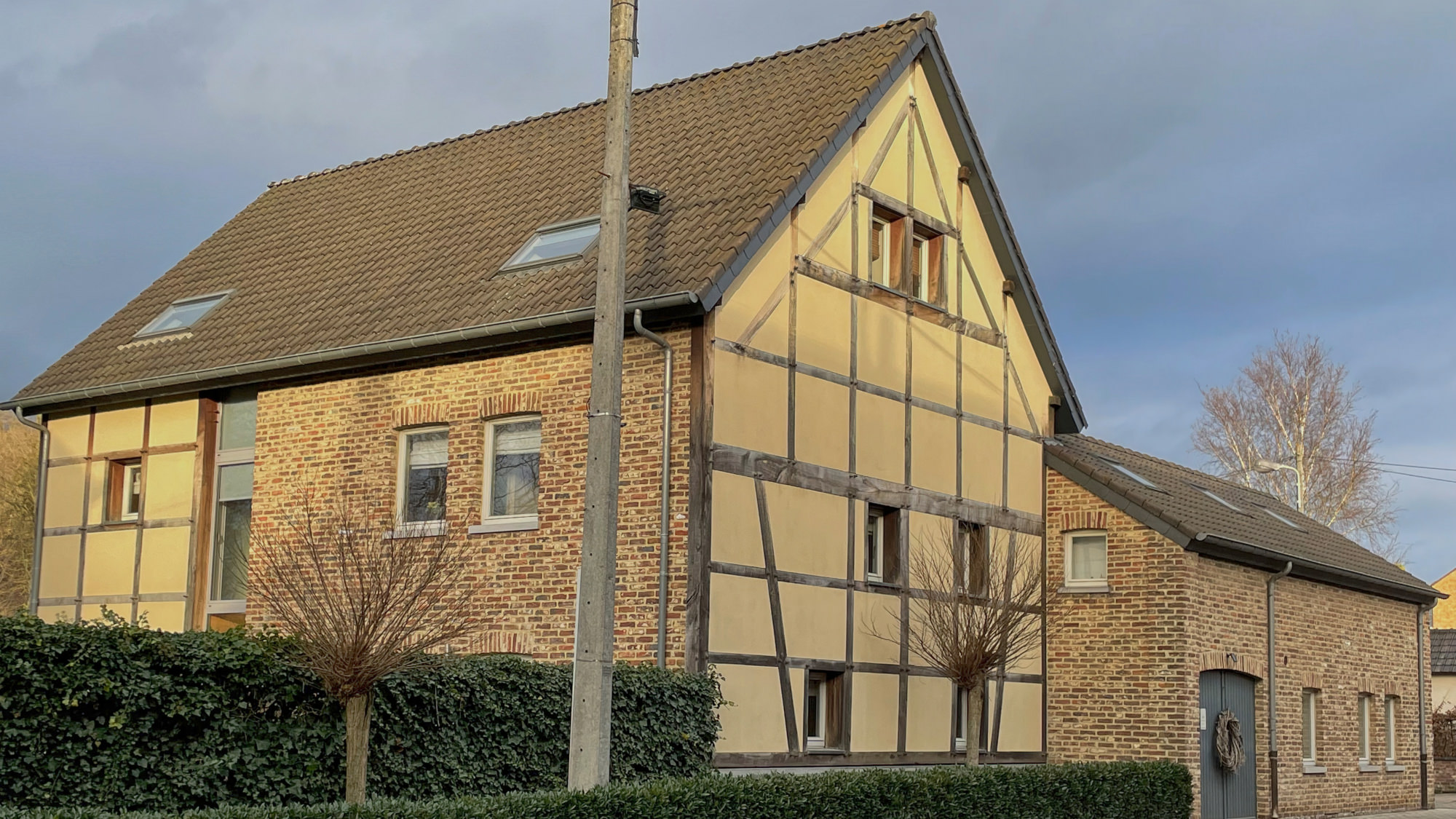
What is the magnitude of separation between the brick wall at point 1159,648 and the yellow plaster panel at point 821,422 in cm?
511

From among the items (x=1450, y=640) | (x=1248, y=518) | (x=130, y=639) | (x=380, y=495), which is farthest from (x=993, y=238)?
(x=1450, y=640)

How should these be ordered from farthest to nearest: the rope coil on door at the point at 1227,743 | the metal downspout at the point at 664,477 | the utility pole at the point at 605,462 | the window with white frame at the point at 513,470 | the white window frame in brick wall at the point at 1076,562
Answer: the white window frame in brick wall at the point at 1076,562 → the rope coil on door at the point at 1227,743 → the window with white frame at the point at 513,470 → the metal downspout at the point at 664,477 → the utility pole at the point at 605,462

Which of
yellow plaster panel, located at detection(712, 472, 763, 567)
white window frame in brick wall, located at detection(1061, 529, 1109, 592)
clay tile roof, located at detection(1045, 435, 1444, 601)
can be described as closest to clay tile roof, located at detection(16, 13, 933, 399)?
yellow plaster panel, located at detection(712, 472, 763, 567)

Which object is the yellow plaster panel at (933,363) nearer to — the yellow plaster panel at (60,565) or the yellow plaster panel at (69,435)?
the yellow plaster panel at (69,435)

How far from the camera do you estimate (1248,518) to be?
78.1 ft

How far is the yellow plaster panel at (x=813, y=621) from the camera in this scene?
1586cm

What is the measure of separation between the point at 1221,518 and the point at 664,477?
34.9 ft

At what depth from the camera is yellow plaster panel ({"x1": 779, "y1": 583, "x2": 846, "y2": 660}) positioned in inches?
624

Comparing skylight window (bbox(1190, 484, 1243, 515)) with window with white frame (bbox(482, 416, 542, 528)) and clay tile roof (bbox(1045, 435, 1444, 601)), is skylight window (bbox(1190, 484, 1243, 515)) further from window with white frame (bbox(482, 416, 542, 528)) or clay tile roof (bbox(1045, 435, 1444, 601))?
window with white frame (bbox(482, 416, 542, 528))

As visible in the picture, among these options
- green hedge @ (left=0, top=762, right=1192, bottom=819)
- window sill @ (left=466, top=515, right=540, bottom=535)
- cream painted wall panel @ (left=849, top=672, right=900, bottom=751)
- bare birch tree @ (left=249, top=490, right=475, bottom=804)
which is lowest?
green hedge @ (left=0, top=762, right=1192, bottom=819)

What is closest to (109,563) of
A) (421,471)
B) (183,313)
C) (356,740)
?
(183,313)

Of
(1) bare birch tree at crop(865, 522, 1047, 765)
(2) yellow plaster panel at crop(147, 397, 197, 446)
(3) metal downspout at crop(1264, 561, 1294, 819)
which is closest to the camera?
(1) bare birch tree at crop(865, 522, 1047, 765)

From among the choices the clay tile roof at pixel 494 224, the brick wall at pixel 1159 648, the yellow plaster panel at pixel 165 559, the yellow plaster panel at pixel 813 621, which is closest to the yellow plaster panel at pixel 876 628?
the yellow plaster panel at pixel 813 621

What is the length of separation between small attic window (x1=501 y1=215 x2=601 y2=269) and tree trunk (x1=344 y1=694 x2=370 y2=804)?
7397 mm
